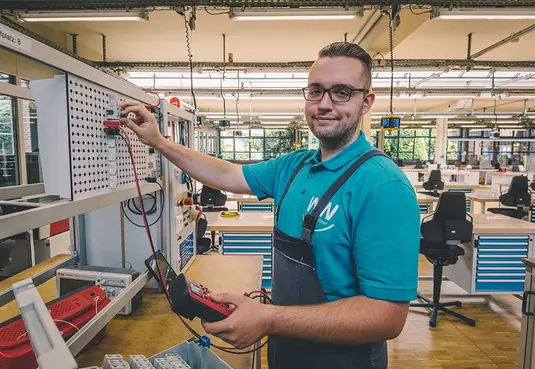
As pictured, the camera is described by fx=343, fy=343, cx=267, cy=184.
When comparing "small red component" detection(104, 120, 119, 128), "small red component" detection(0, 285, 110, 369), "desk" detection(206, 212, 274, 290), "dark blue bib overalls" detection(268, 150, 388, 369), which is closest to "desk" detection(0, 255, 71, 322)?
"small red component" detection(0, 285, 110, 369)

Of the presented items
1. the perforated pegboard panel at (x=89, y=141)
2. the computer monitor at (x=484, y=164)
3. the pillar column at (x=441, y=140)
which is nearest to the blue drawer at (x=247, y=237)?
the perforated pegboard panel at (x=89, y=141)

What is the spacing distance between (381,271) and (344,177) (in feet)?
0.93

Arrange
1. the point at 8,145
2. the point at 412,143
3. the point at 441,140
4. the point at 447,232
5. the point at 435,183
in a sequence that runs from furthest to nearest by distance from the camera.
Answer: the point at 412,143 < the point at 441,140 < the point at 435,183 < the point at 8,145 < the point at 447,232

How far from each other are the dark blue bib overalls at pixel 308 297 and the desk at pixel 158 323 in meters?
0.19

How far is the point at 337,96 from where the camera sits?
1.07 meters

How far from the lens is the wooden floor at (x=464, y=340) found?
2492 millimetres

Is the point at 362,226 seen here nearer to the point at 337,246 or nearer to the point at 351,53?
the point at 337,246

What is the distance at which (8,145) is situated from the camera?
391 centimetres

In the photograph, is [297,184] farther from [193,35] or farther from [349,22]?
[193,35]


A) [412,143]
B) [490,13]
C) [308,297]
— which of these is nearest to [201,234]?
[308,297]

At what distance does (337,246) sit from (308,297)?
198 millimetres

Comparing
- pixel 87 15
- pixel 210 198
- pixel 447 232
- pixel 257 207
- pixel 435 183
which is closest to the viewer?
pixel 447 232

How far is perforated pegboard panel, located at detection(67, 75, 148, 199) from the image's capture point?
3.26 ft

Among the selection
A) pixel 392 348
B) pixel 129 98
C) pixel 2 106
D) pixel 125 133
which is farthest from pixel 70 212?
pixel 2 106
